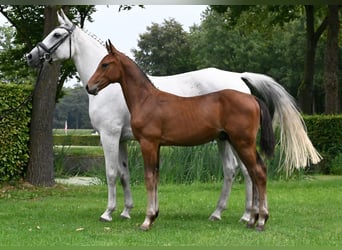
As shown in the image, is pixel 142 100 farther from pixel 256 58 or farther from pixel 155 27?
pixel 155 27

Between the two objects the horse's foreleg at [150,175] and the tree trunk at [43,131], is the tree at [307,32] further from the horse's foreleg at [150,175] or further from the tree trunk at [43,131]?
the horse's foreleg at [150,175]

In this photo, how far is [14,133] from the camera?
37.8 feet

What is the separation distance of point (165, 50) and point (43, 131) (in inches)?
1747

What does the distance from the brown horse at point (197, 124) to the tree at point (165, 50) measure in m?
46.2

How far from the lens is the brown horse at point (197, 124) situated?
6.49 meters

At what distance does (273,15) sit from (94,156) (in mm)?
11575

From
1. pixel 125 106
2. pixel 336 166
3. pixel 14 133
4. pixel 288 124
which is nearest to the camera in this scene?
pixel 288 124

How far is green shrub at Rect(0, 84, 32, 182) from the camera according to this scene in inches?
447

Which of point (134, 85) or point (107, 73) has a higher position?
point (107, 73)

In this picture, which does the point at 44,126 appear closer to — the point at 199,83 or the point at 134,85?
the point at 199,83

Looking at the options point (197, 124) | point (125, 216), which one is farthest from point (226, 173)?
point (125, 216)

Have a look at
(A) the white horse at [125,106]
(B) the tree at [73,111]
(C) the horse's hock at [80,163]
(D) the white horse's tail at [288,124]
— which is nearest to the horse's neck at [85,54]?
(A) the white horse at [125,106]

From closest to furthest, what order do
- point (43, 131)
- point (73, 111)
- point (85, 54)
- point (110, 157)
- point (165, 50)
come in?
point (110, 157) → point (85, 54) → point (43, 131) → point (165, 50) → point (73, 111)

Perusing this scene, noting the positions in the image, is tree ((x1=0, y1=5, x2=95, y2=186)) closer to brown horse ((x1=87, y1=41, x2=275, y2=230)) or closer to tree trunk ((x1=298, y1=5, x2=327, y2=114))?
brown horse ((x1=87, y1=41, x2=275, y2=230))
